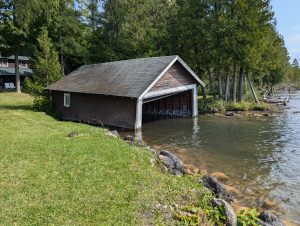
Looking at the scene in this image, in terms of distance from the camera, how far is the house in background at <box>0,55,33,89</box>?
48000 mm

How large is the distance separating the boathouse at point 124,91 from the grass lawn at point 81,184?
737cm

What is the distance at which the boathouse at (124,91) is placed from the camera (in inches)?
835

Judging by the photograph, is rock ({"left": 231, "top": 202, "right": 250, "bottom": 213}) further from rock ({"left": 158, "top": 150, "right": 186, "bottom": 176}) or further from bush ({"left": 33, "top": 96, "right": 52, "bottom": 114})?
bush ({"left": 33, "top": 96, "right": 52, "bottom": 114})

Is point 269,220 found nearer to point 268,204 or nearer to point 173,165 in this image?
point 268,204

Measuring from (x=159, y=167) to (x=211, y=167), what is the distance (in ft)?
11.2

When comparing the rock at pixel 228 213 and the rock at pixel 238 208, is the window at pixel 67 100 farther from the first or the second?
the rock at pixel 228 213

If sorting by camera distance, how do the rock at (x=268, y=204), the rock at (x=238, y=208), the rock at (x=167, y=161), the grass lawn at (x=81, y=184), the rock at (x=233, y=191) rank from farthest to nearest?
the rock at (x=167, y=161) < the rock at (x=233, y=191) < the rock at (x=268, y=204) < the rock at (x=238, y=208) < the grass lawn at (x=81, y=184)

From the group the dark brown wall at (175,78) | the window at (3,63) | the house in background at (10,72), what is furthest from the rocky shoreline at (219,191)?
the window at (3,63)

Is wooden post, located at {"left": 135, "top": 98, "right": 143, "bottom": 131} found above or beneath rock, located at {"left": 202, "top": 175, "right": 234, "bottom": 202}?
above

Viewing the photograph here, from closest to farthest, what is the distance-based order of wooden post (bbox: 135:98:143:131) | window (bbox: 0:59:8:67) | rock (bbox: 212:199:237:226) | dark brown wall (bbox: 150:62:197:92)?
rock (bbox: 212:199:237:226) < wooden post (bbox: 135:98:143:131) < dark brown wall (bbox: 150:62:197:92) < window (bbox: 0:59:8:67)

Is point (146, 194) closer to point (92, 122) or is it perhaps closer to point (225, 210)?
point (225, 210)

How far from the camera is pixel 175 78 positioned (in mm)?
24641

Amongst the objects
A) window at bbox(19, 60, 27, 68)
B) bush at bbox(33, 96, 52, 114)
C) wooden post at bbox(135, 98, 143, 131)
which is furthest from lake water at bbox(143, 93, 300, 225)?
window at bbox(19, 60, 27, 68)

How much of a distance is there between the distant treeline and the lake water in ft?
28.3
